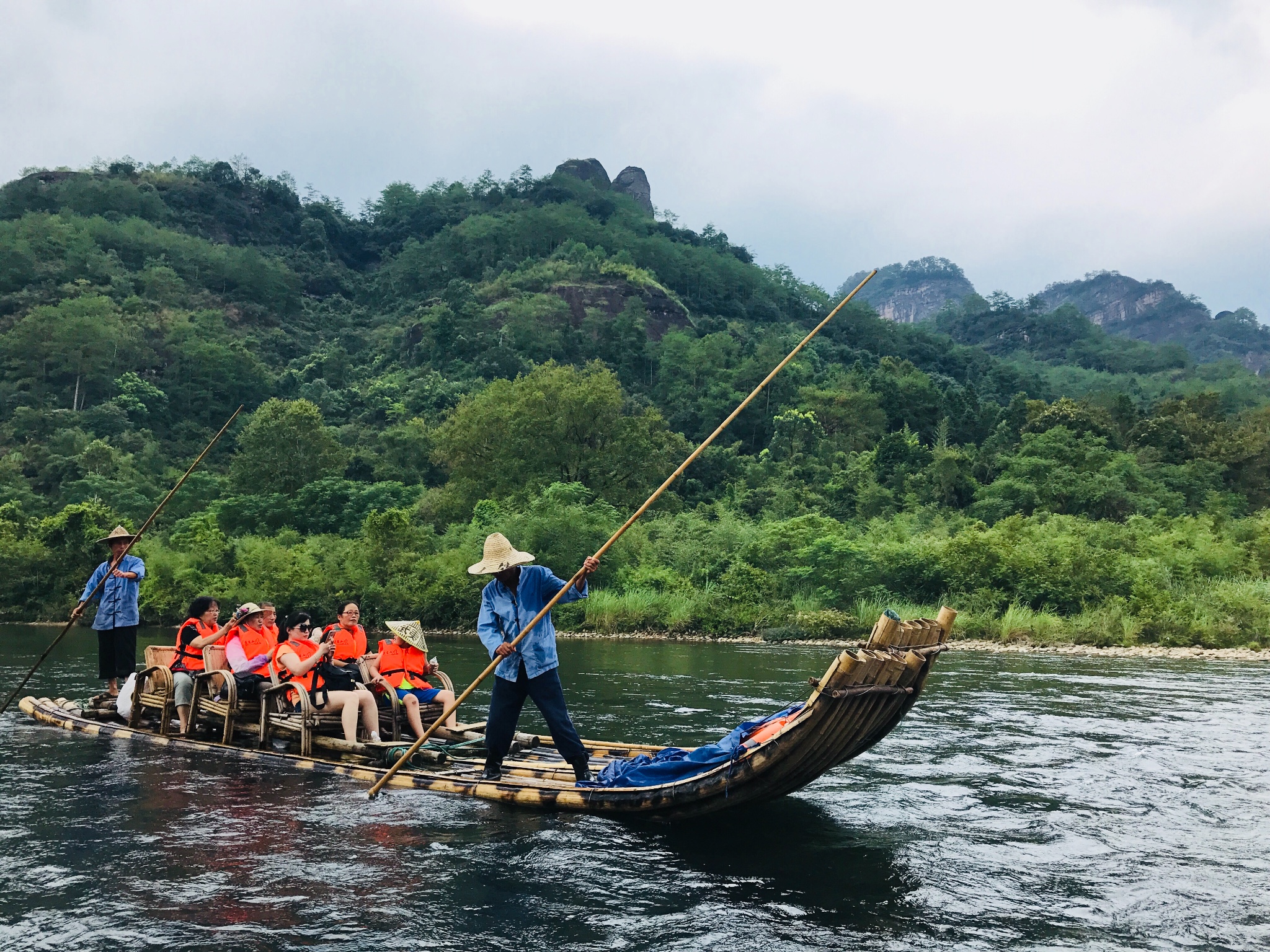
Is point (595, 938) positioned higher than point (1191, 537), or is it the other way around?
point (1191, 537)

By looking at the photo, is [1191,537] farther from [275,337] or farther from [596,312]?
[275,337]

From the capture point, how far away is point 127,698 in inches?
467

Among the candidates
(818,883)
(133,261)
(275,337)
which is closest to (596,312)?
(275,337)

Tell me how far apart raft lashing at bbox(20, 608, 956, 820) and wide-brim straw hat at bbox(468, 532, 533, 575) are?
5.80ft

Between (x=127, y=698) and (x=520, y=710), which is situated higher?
(x=520, y=710)

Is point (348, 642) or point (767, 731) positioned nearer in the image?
point (767, 731)

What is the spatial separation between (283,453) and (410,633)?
37.5 m

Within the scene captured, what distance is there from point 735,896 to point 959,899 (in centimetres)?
138

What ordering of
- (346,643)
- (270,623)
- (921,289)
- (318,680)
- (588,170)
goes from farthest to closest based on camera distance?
(921,289) < (588,170) < (270,623) < (346,643) < (318,680)

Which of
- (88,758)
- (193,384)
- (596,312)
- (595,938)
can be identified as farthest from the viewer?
(596,312)

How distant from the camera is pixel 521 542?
34.2 m

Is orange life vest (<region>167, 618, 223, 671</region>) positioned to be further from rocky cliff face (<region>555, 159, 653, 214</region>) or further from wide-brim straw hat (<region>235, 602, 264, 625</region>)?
rocky cliff face (<region>555, 159, 653, 214</region>)

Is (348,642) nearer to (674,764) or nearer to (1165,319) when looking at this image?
(674,764)

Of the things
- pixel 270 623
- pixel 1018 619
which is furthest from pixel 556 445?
pixel 270 623
